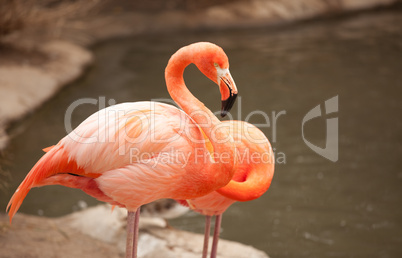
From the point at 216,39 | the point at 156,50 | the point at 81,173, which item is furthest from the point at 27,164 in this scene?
the point at 216,39

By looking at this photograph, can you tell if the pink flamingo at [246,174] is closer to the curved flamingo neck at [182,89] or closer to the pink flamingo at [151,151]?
the pink flamingo at [151,151]

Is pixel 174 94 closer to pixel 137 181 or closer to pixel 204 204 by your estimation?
pixel 137 181

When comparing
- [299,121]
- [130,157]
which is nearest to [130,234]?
[130,157]

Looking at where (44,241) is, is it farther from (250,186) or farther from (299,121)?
(299,121)

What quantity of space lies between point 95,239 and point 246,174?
4.70ft

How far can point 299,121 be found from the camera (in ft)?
20.6

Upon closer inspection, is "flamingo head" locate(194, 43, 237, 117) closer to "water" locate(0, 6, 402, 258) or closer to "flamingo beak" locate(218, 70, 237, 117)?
"flamingo beak" locate(218, 70, 237, 117)

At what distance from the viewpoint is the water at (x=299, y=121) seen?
172 inches

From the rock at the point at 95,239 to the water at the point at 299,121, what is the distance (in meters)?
0.60

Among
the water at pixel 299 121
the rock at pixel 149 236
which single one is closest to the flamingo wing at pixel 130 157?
the rock at pixel 149 236

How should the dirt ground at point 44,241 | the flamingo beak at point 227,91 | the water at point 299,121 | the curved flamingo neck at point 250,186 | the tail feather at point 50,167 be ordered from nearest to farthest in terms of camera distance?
the flamingo beak at point 227,91 < the tail feather at point 50,167 < the curved flamingo neck at point 250,186 < the dirt ground at point 44,241 < the water at point 299,121

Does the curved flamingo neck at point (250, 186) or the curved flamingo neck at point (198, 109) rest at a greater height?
the curved flamingo neck at point (198, 109)

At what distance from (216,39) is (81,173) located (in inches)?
311

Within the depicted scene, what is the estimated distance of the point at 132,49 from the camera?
9609mm
